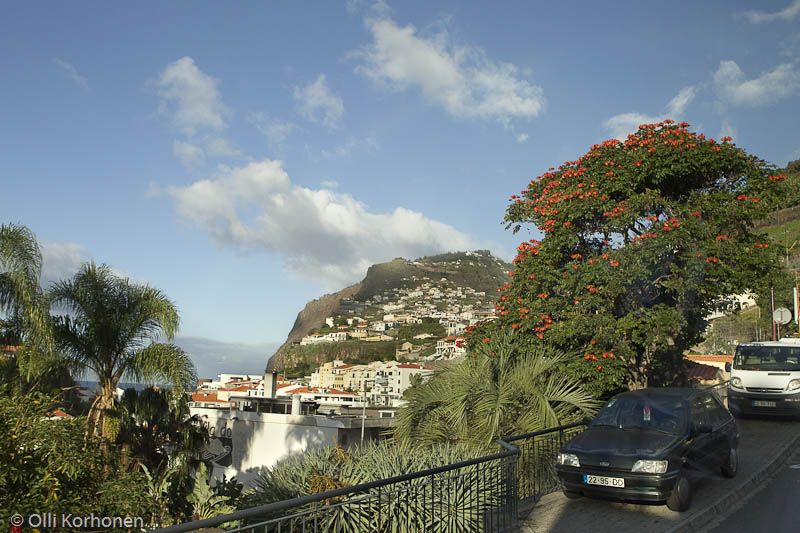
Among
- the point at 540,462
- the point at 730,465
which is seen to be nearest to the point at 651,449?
the point at 540,462

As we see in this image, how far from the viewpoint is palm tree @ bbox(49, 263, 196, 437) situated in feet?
48.7

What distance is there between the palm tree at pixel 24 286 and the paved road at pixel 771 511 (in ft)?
46.1

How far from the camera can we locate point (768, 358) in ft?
48.9

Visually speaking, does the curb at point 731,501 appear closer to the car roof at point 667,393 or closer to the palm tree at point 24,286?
the car roof at point 667,393

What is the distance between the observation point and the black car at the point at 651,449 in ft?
22.2

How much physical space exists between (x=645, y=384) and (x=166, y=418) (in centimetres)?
1264

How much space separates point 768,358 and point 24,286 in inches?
713

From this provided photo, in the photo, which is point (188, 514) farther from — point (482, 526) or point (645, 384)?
point (645, 384)

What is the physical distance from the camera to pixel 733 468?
28.6 ft

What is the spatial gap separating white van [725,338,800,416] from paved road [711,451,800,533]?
5438 millimetres

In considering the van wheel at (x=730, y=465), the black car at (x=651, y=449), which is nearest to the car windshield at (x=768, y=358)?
the van wheel at (x=730, y=465)

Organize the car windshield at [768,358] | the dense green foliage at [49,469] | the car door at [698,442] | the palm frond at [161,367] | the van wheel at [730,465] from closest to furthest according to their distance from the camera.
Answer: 1. the dense green foliage at [49,469]
2. the car door at [698,442]
3. the van wheel at [730,465]
4. the car windshield at [768,358]
5. the palm frond at [161,367]

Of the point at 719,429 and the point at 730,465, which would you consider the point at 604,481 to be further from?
the point at 730,465

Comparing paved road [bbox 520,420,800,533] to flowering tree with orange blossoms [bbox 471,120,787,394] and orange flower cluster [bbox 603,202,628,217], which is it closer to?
flowering tree with orange blossoms [bbox 471,120,787,394]
